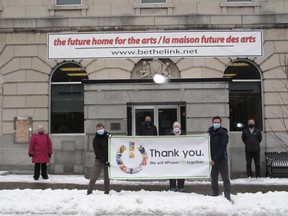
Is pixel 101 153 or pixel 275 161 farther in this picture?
pixel 275 161

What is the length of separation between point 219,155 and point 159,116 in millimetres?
5101

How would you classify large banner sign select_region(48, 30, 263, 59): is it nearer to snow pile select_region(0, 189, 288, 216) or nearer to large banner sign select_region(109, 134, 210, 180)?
large banner sign select_region(109, 134, 210, 180)

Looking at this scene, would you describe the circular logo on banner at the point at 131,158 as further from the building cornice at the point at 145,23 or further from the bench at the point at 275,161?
the building cornice at the point at 145,23

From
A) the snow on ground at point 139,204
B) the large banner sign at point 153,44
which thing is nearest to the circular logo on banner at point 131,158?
the snow on ground at point 139,204

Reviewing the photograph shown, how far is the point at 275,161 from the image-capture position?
15.1m

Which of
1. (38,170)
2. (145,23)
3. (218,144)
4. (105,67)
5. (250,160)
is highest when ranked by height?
(145,23)

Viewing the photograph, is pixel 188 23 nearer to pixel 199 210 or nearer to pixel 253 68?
pixel 253 68

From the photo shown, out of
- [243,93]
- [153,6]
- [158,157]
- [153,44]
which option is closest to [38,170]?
[158,157]

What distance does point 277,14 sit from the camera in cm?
1636

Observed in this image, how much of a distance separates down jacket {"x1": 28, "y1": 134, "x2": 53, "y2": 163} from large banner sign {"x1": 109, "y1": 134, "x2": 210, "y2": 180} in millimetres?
4438

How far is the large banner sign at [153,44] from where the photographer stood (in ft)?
44.3

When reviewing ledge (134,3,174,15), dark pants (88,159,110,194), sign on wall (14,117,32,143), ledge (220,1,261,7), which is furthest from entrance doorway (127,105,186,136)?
ledge (220,1,261,7)

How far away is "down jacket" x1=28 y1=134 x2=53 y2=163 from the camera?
14602mm

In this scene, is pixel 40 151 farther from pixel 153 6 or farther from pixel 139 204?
pixel 153 6
